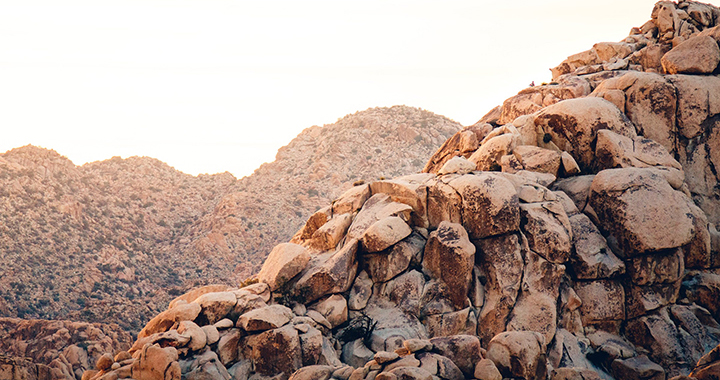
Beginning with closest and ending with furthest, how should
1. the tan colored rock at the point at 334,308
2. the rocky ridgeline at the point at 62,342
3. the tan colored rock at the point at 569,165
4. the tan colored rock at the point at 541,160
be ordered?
the tan colored rock at the point at 334,308
the tan colored rock at the point at 569,165
the tan colored rock at the point at 541,160
the rocky ridgeline at the point at 62,342

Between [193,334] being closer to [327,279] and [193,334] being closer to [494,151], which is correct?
[327,279]

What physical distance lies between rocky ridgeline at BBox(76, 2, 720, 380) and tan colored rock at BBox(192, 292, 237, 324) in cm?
10

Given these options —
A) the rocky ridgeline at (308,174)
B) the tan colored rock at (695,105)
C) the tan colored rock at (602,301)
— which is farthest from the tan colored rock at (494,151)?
the rocky ridgeline at (308,174)

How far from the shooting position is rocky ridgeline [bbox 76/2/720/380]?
32.7 metres

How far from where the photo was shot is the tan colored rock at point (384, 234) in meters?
36.8

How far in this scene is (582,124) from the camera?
40438mm

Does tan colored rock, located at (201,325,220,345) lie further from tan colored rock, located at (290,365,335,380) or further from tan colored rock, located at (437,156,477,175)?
tan colored rock, located at (437,156,477,175)

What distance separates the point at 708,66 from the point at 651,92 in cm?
421

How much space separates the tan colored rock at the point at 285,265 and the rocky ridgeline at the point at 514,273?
0.26 ft

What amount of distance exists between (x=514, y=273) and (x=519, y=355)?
6.89 meters

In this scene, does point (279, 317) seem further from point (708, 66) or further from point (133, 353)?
point (708, 66)

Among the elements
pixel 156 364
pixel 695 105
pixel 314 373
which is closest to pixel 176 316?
pixel 156 364

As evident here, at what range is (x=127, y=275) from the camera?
241 ft

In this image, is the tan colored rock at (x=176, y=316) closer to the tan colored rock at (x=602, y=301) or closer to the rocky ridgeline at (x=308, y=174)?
the tan colored rock at (x=602, y=301)
